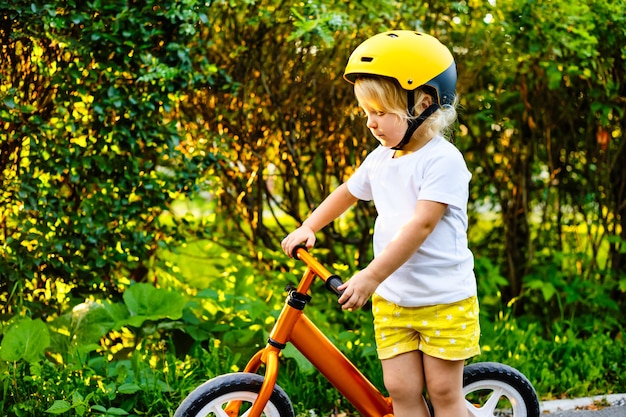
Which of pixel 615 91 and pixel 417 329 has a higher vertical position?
pixel 615 91

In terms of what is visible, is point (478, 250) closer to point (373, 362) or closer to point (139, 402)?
point (373, 362)

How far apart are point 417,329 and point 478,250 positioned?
8.95 feet

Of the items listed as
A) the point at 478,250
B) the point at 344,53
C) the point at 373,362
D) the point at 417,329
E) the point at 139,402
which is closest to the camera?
the point at 417,329

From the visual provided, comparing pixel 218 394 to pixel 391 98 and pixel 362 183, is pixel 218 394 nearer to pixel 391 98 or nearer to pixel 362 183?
pixel 362 183

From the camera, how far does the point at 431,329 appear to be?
277cm

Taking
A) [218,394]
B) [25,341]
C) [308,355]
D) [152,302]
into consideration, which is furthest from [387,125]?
[25,341]

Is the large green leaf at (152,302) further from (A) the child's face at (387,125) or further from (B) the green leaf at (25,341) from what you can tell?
(A) the child's face at (387,125)

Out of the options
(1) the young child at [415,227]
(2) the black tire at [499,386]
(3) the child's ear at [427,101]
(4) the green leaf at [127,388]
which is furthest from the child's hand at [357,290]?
(4) the green leaf at [127,388]

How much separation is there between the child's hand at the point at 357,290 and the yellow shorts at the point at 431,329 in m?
0.29

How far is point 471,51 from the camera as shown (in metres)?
4.70

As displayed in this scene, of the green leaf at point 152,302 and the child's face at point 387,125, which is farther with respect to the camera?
the green leaf at point 152,302

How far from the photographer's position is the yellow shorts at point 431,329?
109 inches

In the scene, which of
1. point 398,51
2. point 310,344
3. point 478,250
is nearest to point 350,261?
point 478,250

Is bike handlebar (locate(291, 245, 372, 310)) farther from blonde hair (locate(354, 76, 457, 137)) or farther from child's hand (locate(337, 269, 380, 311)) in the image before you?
blonde hair (locate(354, 76, 457, 137))
